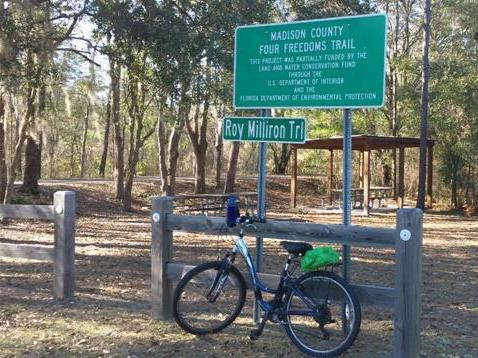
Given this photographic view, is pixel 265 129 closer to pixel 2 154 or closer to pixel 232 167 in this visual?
pixel 2 154

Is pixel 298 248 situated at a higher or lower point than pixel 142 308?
higher

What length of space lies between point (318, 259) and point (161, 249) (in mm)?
1675

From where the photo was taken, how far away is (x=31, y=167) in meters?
21.3

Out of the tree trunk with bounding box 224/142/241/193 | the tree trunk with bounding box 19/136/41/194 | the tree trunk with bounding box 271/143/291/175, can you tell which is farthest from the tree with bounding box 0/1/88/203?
the tree trunk with bounding box 271/143/291/175

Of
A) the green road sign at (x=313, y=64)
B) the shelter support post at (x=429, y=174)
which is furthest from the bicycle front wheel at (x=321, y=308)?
the shelter support post at (x=429, y=174)

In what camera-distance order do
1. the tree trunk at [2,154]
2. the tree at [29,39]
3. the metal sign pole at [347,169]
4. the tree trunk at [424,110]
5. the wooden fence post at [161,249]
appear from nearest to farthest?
the metal sign pole at [347,169]
the wooden fence post at [161,249]
the tree at [29,39]
the tree trunk at [2,154]
the tree trunk at [424,110]

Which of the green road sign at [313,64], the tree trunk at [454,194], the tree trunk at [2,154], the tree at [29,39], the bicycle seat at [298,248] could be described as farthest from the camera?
the tree trunk at [454,194]

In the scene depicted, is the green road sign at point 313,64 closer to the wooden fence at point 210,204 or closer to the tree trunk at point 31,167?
the wooden fence at point 210,204

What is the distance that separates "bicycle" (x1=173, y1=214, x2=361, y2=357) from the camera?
15.9ft

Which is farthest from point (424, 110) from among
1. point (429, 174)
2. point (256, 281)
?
point (256, 281)

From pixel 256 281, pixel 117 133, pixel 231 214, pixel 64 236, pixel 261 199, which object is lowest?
pixel 256 281

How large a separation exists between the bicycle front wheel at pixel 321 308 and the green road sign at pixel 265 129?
53.7 inches

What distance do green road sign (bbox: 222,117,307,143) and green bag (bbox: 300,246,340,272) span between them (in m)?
1.17

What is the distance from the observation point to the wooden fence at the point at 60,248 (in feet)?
21.4
